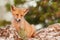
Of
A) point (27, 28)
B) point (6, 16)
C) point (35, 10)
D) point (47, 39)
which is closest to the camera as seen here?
point (47, 39)

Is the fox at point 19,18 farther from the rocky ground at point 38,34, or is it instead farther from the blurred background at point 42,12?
the blurred background at point 42,12

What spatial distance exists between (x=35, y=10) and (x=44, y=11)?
11.7 inches

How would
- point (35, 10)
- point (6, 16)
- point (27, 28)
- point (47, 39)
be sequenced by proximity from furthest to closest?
point (6, 16) → point (35, 10) → point (27, 28) → point (47, 39)

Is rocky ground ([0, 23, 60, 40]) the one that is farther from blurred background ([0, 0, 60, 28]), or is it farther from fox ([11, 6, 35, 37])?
blurred background ([0, 0, 60, 28])

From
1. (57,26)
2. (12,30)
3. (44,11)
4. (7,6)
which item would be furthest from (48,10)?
(12,30)

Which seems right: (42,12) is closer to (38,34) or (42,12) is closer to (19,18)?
(38,34)

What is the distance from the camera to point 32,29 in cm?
769

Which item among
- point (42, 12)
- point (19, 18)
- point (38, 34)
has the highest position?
point (19, 18)

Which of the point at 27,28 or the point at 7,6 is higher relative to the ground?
the point at 27,28

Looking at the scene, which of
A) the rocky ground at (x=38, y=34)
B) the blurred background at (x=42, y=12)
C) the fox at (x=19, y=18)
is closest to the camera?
the rocky ground at (x=38, y=34)

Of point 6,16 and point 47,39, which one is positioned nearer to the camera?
point 47,39

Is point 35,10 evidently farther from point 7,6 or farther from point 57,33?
point 57,33

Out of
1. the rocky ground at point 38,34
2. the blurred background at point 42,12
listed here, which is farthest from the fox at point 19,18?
the blurred background at point 42,12

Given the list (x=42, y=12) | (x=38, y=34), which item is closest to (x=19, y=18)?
(x=38, y=34)
